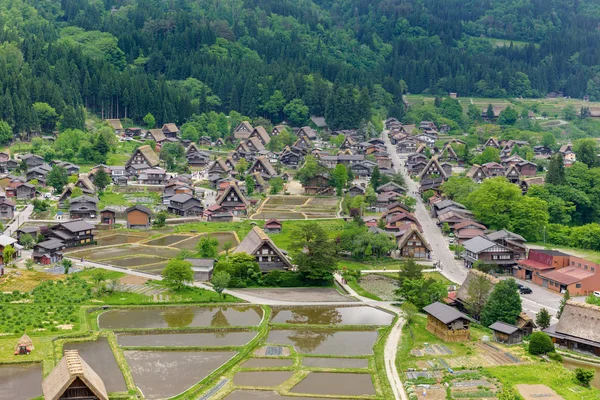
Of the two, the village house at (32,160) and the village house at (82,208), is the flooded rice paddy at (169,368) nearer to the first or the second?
the village house at (82,208)

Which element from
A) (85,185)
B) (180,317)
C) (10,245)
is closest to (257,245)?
(180,317)

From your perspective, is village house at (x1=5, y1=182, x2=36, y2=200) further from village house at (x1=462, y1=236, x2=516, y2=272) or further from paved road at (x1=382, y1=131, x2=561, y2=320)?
village house at (x1=462, y1=236, x2=516, y2=272)

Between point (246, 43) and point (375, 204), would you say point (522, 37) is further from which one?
point (375, 204)

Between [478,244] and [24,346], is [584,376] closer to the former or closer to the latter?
[478,244]

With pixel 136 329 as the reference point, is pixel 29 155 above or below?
below

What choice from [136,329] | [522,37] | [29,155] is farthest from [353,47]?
[136,329]

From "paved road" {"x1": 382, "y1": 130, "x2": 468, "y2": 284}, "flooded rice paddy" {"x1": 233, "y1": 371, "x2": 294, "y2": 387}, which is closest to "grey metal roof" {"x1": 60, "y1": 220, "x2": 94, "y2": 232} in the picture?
"paved road" {"x1": 382, "y1": 130, "x2": 468, "y2": 284}
